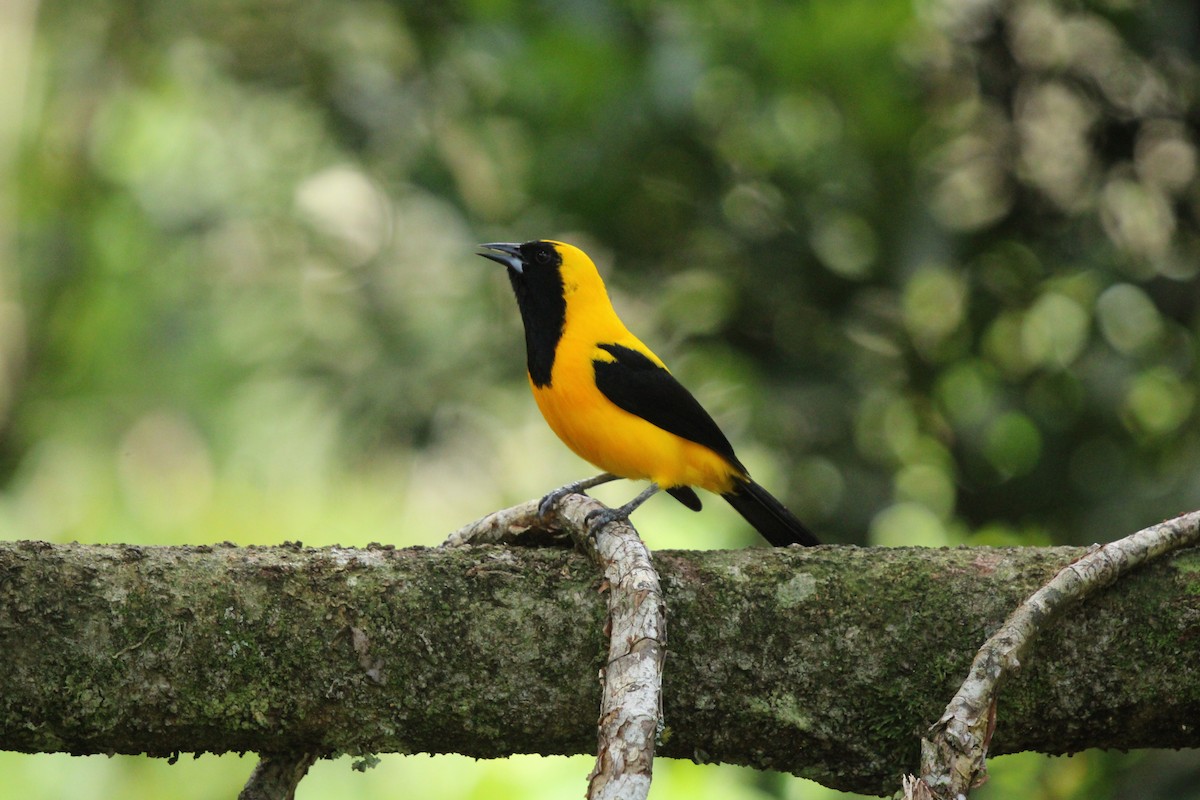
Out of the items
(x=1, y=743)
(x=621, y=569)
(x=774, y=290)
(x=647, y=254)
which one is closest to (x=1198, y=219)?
(x=774, y=290)

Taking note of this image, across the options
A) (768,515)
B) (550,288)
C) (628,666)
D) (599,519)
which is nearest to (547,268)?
(550,288)

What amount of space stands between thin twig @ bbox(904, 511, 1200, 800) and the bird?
1.57 m

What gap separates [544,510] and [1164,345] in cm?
290

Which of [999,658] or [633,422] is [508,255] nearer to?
[633,422]

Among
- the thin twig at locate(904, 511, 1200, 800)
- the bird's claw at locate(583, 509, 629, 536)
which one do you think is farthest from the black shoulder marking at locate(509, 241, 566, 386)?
the thin twig at locate(904, 511, 1200, 800)

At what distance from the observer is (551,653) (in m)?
2.65

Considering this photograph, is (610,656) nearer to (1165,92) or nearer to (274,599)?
→ (274,599)

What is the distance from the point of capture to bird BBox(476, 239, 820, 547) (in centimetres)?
432

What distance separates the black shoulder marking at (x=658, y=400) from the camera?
14.3 feet

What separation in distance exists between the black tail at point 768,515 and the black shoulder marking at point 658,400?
95 mm

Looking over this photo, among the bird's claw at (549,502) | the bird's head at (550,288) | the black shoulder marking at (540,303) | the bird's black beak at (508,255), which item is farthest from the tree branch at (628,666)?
the bird's black beak at (508,255)

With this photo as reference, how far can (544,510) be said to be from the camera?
3.46 metres

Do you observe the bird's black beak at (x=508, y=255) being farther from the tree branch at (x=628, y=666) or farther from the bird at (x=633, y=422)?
the tree branch at (x=628, y=666)

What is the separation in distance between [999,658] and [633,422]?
199 centimetres
